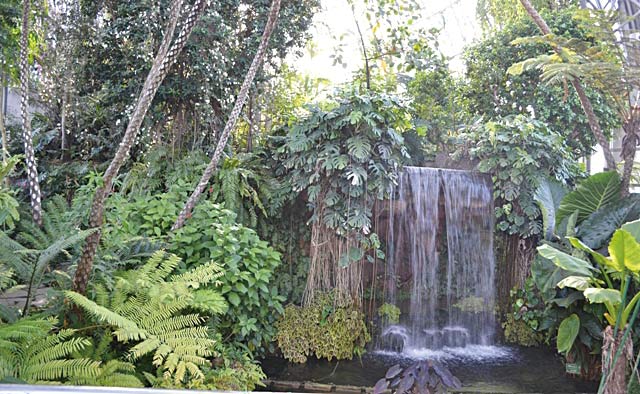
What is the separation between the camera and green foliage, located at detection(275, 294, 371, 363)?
18.5 ft

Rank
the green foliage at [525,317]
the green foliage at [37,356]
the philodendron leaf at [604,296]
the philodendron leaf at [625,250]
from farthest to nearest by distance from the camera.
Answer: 1. the green foliage at [525,317]
2. the philodendron leaf at [604,296]
3. the philodendron leaf at [625,250]
4. the green foliage at [37,356]

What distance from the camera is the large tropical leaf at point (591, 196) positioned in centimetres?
531

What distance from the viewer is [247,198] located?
19.7ft

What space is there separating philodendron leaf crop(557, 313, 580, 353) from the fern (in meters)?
3.28

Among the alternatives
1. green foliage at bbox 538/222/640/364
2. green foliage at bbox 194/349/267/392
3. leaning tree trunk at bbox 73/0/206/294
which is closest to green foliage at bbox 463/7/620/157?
green foliage at bbox 538/222/640/364

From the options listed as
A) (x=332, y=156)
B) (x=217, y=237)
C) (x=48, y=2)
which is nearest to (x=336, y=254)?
(x=332, y=156)

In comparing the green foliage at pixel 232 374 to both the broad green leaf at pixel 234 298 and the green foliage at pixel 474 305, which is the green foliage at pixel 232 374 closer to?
the broad green leaf at pixel 234 298

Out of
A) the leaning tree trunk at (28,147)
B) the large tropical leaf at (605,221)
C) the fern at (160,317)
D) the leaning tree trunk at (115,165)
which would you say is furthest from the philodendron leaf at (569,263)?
the leaning tree trunk at (28,147)

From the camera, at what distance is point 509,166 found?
6555 mm

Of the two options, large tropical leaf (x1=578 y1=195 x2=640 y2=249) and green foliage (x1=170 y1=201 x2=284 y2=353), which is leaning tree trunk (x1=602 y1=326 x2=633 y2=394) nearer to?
large tropical leaf (x1=578 y1=195 x2=640 y2=249)

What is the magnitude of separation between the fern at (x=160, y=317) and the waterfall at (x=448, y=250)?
3.41 metres

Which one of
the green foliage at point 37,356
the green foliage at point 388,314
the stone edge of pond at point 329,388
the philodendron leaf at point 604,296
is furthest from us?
the green foliage at point 388,314

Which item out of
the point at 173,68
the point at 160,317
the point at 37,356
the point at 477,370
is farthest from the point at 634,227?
the point at 173,68

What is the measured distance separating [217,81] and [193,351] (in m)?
4.31
